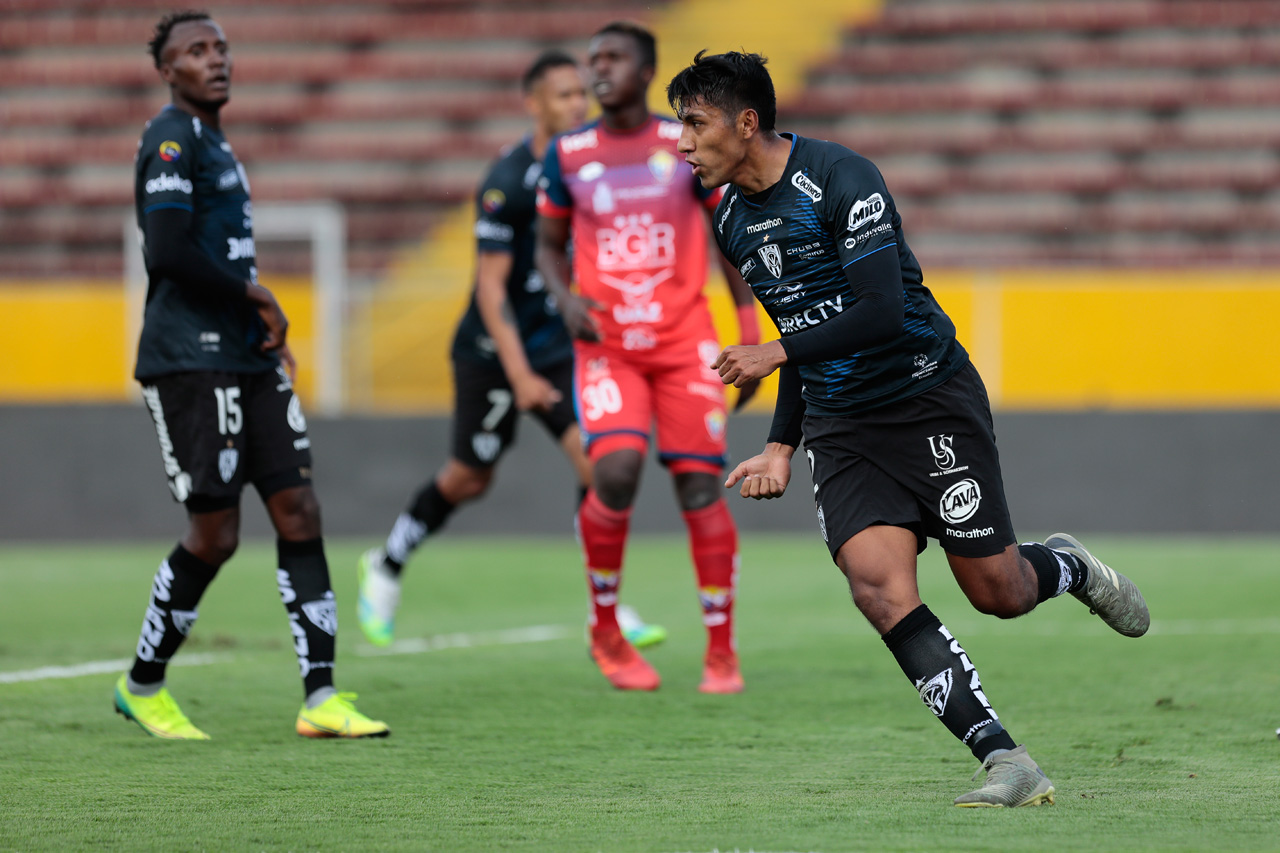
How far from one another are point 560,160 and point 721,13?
1281cm

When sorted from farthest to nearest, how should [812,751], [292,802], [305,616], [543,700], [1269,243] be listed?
[1269,243] < [543,700] < [305,616] < [812,751] < [292,802]

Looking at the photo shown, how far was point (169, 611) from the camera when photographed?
4969 millimetres

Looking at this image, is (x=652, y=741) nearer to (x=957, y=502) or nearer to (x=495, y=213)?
(x=957, y=502)

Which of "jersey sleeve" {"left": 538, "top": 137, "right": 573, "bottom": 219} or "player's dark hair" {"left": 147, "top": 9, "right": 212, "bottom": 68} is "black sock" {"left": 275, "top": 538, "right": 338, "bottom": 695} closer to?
"player's dark hair" {"left": 147, "top": 9, "right": 212, "bottom": 68}

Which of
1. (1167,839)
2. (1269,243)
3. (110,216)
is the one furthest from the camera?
(110,216)

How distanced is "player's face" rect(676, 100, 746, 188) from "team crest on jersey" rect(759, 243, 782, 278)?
210 millimetres

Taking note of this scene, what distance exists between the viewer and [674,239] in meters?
6.00

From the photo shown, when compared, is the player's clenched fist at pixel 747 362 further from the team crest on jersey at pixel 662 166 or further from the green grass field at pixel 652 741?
the team crest on jersey at pixel 662 166

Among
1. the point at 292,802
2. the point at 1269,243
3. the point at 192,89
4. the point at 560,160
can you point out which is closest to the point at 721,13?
the point at 1269,243

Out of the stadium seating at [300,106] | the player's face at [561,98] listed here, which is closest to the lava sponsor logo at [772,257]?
the player's face at [561,98]

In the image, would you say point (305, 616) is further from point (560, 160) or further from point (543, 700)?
point (560, 160)

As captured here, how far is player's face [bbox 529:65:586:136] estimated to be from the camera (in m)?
7.07

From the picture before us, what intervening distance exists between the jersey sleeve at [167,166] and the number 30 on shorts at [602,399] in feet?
A: 5.69

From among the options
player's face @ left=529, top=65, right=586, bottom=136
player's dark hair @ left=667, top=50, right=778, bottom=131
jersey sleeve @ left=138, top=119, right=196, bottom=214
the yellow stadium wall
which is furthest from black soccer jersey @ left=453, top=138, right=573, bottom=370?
the yellow stadium wall
